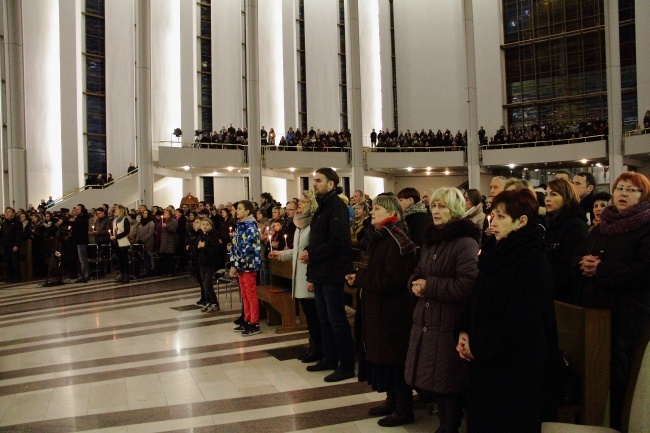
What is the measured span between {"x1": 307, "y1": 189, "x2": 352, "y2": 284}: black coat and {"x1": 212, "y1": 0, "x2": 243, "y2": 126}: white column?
22.9 metres

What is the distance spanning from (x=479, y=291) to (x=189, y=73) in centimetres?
2532

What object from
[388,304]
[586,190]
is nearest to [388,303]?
[388,304]

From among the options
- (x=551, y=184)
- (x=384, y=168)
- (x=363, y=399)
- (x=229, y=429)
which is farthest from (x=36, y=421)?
(x=384, y=168)

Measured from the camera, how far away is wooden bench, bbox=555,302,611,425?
3.15m

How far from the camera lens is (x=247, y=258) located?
22.0 ft

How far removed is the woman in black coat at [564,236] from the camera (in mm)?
3680

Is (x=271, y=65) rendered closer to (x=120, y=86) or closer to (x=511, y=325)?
(x=120, y=86)

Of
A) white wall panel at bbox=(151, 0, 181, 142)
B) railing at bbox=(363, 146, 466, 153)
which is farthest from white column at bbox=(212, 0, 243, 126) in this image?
railing at bbox=(363, 146, 466, 153)

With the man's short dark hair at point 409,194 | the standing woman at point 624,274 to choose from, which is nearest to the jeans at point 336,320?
the man's short dark hair at point 409,194

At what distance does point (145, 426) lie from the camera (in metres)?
4.10

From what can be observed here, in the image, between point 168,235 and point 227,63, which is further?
point 227,63

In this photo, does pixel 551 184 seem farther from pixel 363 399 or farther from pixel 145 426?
pixel 145 426

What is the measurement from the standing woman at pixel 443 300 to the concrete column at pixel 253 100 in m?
18.2

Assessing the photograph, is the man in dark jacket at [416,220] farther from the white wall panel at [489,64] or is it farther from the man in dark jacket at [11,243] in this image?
the white wall panel at [489,64]
